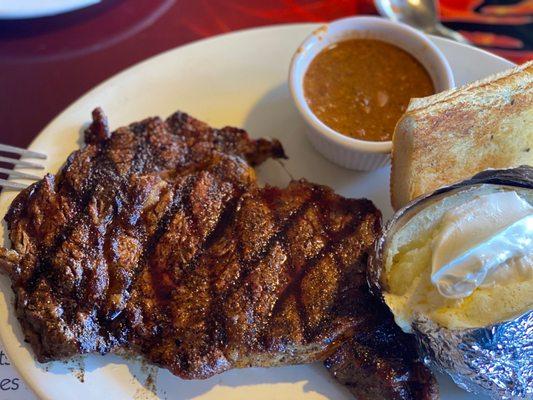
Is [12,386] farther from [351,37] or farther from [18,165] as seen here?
[351,37]

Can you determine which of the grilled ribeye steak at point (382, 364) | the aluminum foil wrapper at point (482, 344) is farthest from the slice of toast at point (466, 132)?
the grilled ribeye steak at point (382, 364)

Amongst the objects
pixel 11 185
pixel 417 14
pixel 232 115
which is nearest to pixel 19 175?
pixel 11 185

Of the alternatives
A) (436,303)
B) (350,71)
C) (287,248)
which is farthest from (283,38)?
(436,303)

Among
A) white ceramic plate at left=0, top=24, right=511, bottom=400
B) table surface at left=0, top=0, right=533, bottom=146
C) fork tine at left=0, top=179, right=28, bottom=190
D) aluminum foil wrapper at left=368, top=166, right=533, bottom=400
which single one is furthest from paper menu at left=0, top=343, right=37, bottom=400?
aluminum foil wrapper at left=368, top=166, right=533, bottom=400

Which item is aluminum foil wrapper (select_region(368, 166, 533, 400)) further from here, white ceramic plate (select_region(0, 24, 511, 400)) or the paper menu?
the paper menu

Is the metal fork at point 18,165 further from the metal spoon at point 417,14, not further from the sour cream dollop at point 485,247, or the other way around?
the metal spoon at point 417,14

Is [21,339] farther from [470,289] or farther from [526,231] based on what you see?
[526,231]
